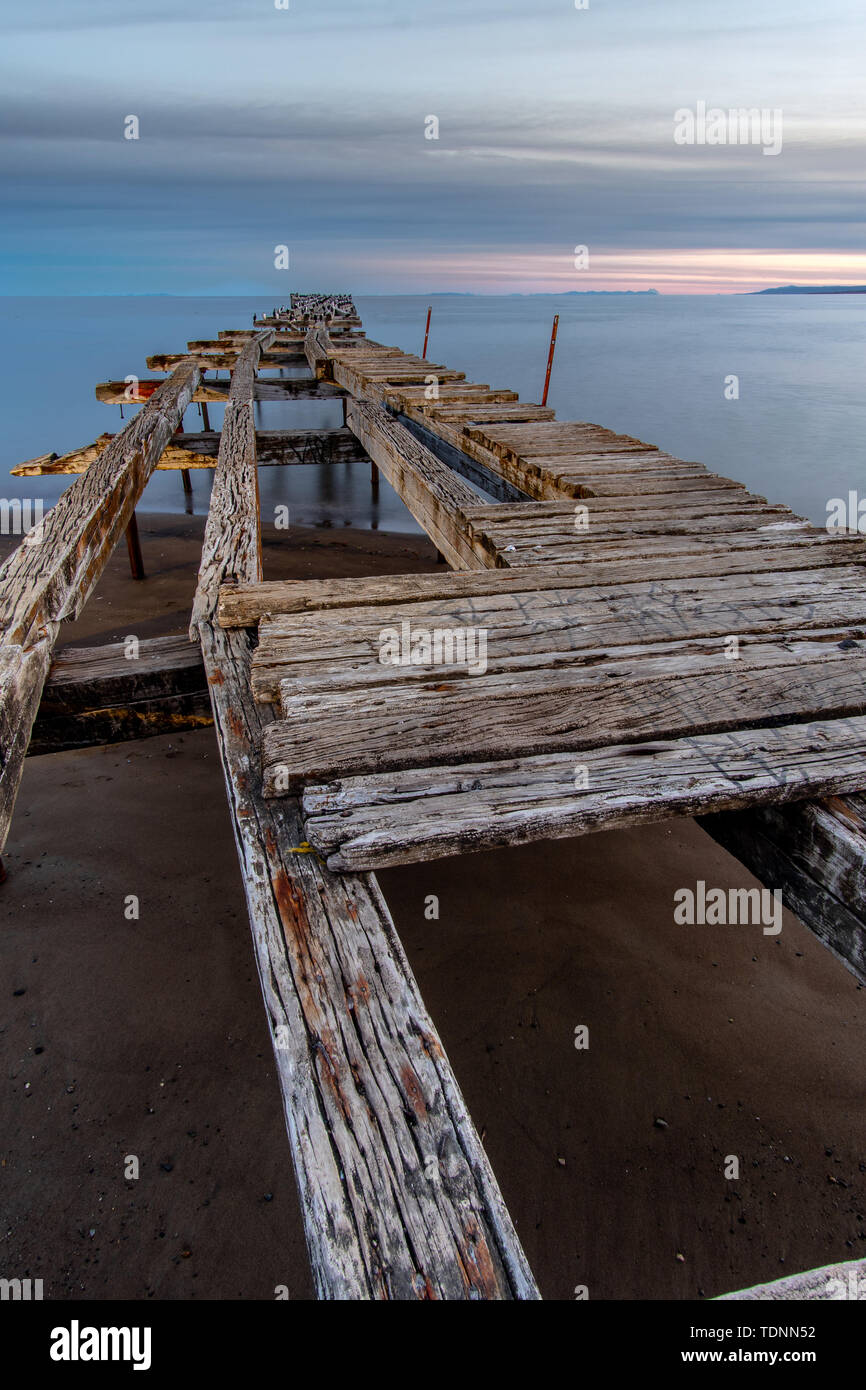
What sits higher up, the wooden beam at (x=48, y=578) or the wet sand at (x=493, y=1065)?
the wooden beam at (x=48, y=578)

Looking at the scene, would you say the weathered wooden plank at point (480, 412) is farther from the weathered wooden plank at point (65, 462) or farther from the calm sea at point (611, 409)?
the calm sea at point (611, 409)

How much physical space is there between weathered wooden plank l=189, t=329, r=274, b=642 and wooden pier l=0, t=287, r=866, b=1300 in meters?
0.03

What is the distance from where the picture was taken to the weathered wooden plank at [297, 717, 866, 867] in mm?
1948

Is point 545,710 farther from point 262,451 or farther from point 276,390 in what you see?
point 276,390

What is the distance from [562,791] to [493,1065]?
7.50 feet

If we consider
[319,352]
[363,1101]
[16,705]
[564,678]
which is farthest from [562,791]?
[319,352]

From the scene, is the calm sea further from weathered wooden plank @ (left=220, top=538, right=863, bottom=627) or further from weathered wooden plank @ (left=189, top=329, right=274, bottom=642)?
weathered wooden plank @ (left=220, top=538, right=863, bottom=627)

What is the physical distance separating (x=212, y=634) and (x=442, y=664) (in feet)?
3.60

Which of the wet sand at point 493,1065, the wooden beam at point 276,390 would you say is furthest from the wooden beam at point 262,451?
the wet sand at point 493,1065

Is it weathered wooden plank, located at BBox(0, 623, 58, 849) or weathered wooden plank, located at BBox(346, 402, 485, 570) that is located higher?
weathered wooden plank, located at BBox(346, 402, 485, 570)

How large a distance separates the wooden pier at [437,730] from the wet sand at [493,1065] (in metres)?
1.74

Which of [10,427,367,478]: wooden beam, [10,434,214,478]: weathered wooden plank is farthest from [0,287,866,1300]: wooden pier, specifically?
[10,427,367,478]: wooden beam

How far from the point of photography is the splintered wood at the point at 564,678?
82.0 inches
